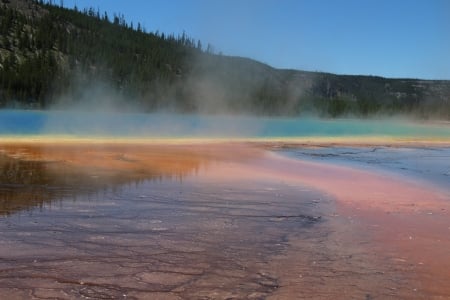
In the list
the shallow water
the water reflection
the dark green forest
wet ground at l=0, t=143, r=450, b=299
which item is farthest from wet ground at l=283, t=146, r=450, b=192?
the dark green forest

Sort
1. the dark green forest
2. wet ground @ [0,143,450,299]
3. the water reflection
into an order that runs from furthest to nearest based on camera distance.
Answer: the dark green forest
the water reflection
wet ground @ [0,143,450,299]

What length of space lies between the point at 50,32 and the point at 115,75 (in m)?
12.4

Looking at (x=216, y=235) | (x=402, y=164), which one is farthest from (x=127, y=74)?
(x=216, y=235)

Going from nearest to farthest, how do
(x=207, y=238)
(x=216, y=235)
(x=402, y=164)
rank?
(x=207, y=238) → (x=216, y=235) → (x=402, y=164)

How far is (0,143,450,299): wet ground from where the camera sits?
395 centimetres

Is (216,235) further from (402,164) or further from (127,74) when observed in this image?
(127,74)

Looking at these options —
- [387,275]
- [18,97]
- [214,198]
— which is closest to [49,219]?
[214,198]

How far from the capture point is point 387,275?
4.34 m

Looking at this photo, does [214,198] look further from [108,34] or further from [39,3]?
[39,3]

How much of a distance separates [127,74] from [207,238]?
8315cm

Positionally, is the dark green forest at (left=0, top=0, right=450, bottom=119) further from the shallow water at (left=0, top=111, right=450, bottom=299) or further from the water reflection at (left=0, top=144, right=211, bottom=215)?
the shallow water at (left=0, top=111, right=450, bottom=299)

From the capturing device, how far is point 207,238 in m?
5.34

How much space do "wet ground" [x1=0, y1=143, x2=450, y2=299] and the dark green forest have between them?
5951 cm

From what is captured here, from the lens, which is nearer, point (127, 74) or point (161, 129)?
point (161, 129)
